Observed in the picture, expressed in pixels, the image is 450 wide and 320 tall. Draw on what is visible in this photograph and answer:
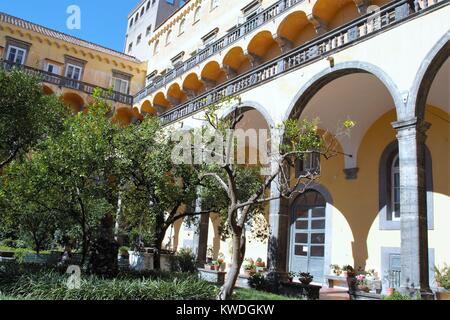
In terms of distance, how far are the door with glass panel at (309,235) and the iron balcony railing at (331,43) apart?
520 cm

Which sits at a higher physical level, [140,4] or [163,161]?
[140,4]

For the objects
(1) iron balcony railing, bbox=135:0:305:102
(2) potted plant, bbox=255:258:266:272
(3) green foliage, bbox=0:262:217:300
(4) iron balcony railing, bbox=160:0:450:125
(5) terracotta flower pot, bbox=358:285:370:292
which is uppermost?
(1) iron balcony railing, bbox=135:0:305:102

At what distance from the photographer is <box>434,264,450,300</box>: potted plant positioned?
33.0ft

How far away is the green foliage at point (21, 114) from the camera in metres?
9.64

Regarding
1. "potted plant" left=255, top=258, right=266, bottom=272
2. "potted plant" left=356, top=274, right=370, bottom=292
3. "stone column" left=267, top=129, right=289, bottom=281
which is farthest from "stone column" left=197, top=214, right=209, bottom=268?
"potted plant" left=356, top=274, right=370, bottom=292

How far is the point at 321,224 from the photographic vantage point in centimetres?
1558

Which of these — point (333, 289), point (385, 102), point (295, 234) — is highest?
point (385, 102)

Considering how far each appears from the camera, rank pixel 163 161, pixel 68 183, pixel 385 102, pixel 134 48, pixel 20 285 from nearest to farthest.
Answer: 1. pixel 20 285
2. pixel 68 183
3. pixel 163 161
4. pixel 385 102
5. pixel 134 48

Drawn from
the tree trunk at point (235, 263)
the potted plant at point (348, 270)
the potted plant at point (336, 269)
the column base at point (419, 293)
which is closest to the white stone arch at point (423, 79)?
the column base at point (419, 293)

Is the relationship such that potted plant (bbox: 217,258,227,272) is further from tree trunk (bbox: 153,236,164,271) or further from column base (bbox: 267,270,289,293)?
column base (bbox: 267,270,289,293)

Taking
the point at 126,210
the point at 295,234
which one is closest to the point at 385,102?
the point at 295,234

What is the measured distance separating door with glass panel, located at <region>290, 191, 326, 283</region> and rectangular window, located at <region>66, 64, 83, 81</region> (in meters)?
18.9
